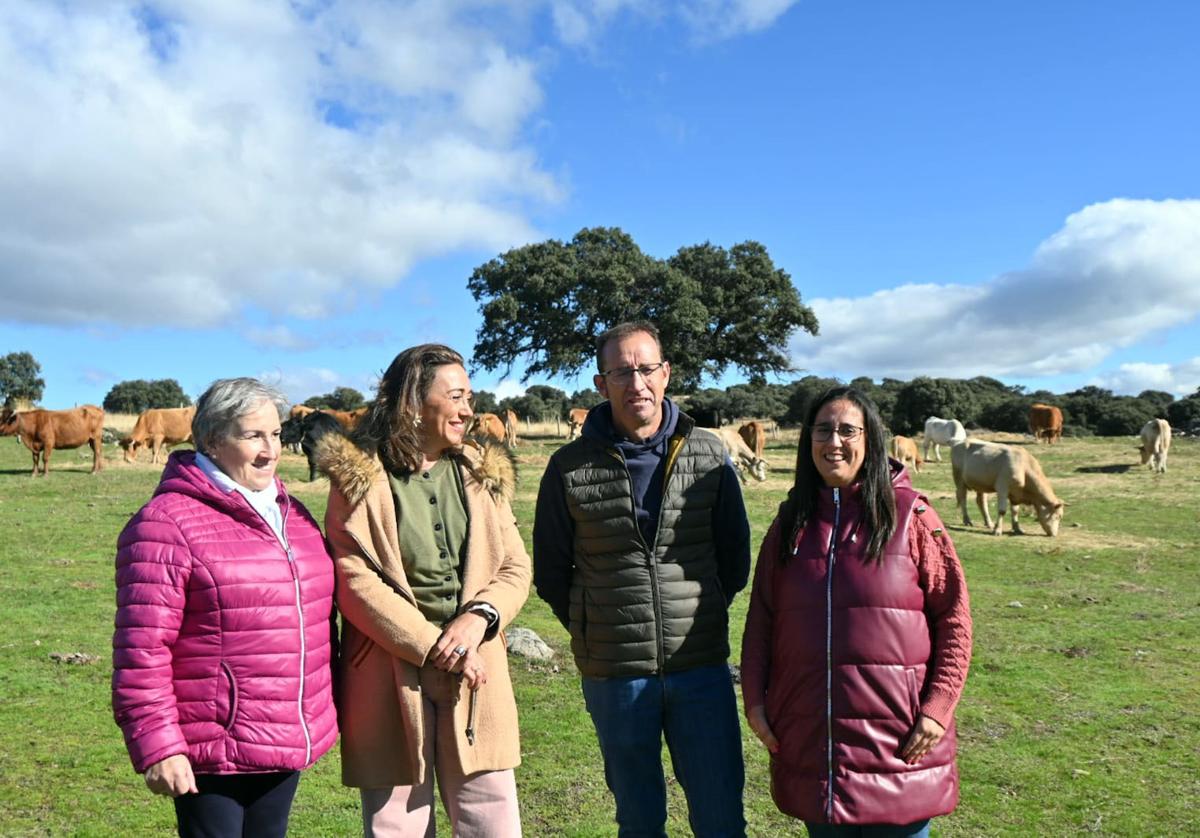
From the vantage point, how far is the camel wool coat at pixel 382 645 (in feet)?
9.23

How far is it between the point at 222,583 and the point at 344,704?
25.6 inches

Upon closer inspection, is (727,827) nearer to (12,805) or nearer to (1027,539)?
(12,805)

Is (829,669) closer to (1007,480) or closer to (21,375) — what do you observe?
(1007,480)

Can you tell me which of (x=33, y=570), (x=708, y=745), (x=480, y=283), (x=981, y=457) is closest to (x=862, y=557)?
(x=708, y=745)

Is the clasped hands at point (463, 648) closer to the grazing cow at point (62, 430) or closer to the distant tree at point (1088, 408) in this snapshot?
the grazing cow at point (62, 430)

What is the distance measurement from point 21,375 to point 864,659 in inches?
2866

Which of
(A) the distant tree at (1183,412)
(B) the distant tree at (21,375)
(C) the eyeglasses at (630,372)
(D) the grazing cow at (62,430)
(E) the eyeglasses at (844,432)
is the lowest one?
(E) the eyeglasses at (844,432)

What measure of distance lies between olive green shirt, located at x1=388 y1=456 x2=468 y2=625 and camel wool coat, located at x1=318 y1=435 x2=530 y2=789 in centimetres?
4

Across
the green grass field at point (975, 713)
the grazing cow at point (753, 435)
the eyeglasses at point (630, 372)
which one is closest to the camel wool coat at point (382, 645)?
the eyeglasses at point (630, 372)

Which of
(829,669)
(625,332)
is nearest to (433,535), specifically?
(625,332)

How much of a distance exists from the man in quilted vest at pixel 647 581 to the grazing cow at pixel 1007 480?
14.0 m

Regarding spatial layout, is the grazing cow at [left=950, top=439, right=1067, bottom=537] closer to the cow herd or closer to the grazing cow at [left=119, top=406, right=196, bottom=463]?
the cow herd

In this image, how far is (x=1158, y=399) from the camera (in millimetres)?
45062

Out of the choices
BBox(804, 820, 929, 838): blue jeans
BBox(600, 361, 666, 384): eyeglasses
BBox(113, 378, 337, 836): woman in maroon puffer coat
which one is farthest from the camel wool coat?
BBox(804, 820, 929, 838): blue jeans
